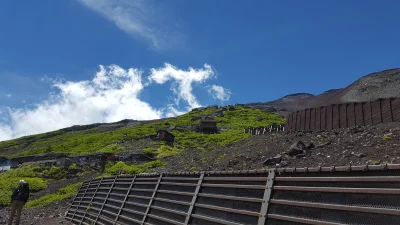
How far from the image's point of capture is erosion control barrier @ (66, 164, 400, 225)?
3998 mm

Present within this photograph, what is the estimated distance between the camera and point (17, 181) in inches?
1136

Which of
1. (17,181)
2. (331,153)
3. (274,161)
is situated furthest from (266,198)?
(17,181)

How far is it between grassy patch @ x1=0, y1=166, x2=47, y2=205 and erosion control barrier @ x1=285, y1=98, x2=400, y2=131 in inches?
793

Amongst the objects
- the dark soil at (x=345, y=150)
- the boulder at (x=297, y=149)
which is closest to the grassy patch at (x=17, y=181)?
the dark soil at (x=345, y=150)

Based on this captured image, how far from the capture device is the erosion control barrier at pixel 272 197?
4.00 m

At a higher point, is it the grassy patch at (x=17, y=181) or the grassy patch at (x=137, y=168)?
the grassy patch at (x=137, y=168)

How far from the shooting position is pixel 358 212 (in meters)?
4.07

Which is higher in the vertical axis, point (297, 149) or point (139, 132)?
point (139, 132)

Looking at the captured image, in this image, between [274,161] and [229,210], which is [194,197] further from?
[274,161]

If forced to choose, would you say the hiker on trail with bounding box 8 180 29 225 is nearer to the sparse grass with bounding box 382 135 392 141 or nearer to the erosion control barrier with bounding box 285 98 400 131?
the sparse grass with bounding box 382 135 392 141

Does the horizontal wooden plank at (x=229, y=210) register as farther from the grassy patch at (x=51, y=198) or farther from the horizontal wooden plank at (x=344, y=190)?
the grassy patch at (x=51, y=198)

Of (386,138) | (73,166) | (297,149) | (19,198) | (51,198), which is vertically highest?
(73,166)

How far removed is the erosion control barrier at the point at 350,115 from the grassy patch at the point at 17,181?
20.1 metres

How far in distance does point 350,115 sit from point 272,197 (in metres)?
14.1
